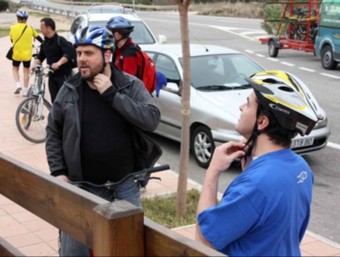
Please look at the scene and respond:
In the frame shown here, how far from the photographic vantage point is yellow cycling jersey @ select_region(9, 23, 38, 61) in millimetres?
12445

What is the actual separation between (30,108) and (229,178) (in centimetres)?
345

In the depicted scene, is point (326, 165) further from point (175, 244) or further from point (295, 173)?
point (175, 244)

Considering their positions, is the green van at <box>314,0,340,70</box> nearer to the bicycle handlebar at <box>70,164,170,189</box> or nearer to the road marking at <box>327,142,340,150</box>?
the road marking at <box>327,142,340,150</box>

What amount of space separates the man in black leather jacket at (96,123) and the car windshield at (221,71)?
4.83 meters

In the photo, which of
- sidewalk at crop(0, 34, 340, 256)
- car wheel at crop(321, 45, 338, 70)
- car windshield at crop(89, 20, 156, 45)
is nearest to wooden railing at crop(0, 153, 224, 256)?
sidewalk at crop(0, 34, 340, 256)

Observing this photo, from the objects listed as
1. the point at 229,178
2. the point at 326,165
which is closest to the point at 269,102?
the point at 229,178

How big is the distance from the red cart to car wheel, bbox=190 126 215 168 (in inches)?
483

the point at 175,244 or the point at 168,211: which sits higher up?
the point at 175,244

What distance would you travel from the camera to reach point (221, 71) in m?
8.55

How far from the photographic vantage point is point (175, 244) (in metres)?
1.73

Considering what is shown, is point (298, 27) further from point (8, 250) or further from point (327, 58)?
point (8, 250)

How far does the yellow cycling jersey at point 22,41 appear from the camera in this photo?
40.8ft

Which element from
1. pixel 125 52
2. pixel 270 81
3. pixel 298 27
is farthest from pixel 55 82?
pixel 298 27

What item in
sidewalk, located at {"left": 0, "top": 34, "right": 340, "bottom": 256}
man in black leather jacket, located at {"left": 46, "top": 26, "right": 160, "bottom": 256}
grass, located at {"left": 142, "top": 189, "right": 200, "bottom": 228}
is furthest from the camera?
grass, located at {"left": 142, "top": 189, "right": 200, "bottom": 228}
